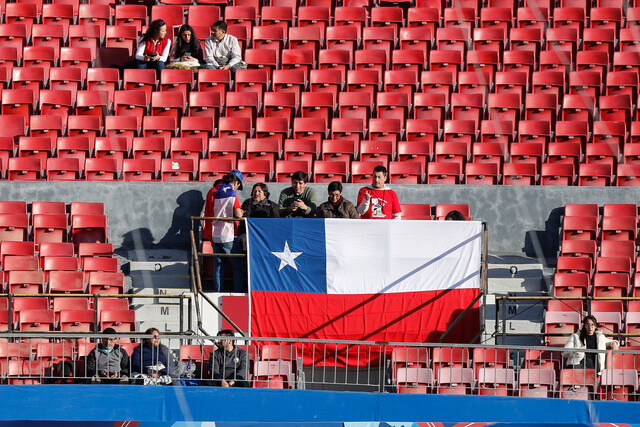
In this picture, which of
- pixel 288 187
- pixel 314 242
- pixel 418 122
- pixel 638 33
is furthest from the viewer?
pixel 638 33

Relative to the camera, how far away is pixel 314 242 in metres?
14.5

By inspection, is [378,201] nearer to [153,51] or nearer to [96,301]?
[96,301]

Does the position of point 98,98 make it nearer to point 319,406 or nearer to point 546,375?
point 319,406

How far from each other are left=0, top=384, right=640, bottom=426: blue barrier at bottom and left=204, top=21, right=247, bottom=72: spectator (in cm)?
668

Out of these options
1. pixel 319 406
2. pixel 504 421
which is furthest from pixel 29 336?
pixel 504 421

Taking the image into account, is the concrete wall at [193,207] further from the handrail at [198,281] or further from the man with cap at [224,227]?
the handrail at [198,281]

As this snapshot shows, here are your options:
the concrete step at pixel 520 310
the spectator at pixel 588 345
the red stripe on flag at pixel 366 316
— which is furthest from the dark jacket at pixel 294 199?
the spectator at pixel 588 345

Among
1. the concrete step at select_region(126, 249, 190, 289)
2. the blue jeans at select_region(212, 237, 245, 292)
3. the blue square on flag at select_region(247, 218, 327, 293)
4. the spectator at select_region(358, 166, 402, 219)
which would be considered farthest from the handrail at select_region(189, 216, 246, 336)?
the spectator at select_region(358, 166, 402, 219)

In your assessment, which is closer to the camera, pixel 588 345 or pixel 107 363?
pixel 107 363

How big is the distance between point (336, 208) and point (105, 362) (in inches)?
129

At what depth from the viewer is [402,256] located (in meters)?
14.5

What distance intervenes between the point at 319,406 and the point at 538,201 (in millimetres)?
5085

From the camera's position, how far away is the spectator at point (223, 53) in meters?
18.6

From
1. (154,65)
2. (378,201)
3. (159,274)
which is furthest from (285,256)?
(154,65)
